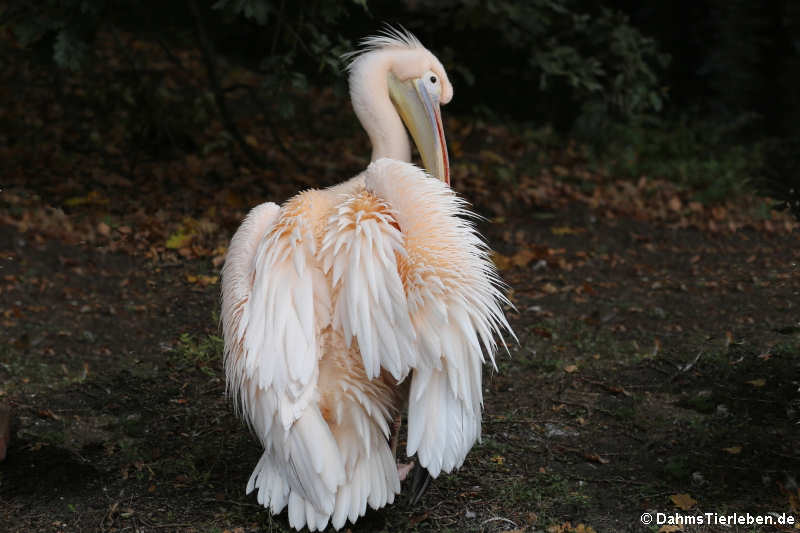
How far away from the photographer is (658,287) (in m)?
5.81

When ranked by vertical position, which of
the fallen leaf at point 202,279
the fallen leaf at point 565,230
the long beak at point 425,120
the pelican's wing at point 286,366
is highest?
the long beak at point 425,120

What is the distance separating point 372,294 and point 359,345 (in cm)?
17

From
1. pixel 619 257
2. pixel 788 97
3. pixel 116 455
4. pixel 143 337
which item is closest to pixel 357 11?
pixel 619 257

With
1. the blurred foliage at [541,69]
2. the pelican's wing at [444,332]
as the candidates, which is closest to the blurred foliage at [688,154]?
the blurred foliage at [541,69]

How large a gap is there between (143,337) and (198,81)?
15.4 ft

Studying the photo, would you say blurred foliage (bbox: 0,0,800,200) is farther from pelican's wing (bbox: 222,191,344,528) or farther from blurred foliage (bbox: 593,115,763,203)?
pelican's wing (bbox: 222,191,344,528)

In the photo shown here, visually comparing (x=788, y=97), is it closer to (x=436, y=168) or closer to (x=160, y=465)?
(x=436, y=168)

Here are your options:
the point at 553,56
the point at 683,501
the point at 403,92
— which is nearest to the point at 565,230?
the point at 553,56

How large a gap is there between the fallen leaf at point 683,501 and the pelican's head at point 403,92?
1.67 m

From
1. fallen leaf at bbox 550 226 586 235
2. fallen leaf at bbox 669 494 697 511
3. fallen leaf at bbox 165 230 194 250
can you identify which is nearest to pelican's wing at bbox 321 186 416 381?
fallen leaf at bbox 669 494 697 511

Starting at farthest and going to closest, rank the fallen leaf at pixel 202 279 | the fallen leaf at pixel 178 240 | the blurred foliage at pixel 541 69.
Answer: the blurred foliage at pixel 541 69, the fallen leaf at pixel 178 240, the fallen leaf at pixel 202 279

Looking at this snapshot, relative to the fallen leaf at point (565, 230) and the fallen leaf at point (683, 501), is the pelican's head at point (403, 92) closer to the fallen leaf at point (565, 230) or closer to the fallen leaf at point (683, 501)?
the fallen leaf at point (683, 501)

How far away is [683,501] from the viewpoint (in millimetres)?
3387

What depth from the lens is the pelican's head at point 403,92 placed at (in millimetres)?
4062
